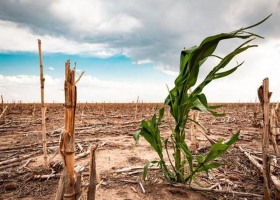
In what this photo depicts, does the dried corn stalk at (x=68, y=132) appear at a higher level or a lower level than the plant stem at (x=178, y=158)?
higher

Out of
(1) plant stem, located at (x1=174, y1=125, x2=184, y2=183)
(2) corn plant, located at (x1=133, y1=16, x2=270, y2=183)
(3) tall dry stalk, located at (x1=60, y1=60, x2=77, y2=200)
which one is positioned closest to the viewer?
(3) tall dry stalk, located at (x1=60, y1=60, x2=77, y2=200)

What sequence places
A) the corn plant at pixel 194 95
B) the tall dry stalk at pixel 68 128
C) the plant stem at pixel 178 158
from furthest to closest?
1. the plant stem at pixel 178 158
2. the corn plant at pixel 194 95
3. the tall dry stalk at pixel 68 128

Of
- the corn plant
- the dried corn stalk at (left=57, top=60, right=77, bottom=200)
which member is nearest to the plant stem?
the corn plant

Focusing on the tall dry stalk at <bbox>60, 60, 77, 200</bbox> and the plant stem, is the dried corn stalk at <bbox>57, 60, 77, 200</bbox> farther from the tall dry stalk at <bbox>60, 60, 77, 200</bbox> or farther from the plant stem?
the plant stem

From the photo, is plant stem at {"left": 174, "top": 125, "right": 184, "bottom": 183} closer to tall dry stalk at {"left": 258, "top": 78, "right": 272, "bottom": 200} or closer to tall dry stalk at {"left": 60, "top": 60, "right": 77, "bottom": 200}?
tall dry stalk at {"left": 258, "top": 78, "right": 272, "bottom": 200}

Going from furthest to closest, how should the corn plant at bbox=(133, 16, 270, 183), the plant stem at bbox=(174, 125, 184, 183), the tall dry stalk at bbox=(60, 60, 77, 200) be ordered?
the plant stem at bbox=(174, 125, 184, 183)
the corn plant at bbox=(133, 16, 270, 183)
the tall dry stalk at bbox=(60, 60, 77, 200)

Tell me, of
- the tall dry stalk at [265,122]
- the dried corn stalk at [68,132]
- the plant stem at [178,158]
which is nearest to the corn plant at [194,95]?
the plant stem at [178,158]

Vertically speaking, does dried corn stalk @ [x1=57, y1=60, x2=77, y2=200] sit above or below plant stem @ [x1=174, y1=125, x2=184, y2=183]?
above

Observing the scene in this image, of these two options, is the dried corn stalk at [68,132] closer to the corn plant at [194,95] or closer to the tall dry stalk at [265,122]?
the corn plant at [194,95]

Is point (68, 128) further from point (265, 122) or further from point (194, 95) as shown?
point (265, 122)

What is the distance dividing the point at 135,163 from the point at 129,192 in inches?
56.5

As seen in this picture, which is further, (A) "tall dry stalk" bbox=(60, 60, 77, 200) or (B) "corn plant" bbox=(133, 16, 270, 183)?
(B) "corn plant" bbox=(133, 16, 270, 183)

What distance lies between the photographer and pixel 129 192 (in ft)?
9.62

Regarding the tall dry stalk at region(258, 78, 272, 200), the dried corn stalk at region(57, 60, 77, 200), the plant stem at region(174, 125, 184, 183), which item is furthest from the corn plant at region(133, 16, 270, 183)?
the dried corn stalk at region(57, 60, 77, 200)
